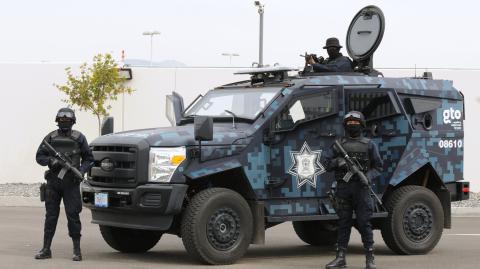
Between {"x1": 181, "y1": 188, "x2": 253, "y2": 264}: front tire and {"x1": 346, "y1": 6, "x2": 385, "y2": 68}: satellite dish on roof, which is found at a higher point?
{"x1": 346, "y1": 6, "x2": 385, "y2": 68}: satellite dish on roof

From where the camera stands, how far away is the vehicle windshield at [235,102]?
11703 millimetres

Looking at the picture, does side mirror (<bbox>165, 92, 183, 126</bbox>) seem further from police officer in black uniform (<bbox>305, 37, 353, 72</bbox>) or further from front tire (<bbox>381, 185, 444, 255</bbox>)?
front tire (<bbox>381, 185, 444, 255</bbox>)

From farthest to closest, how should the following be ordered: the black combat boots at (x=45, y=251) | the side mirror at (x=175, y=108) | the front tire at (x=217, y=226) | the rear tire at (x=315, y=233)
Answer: the rear tire at (x=315, y=233) → the side mirror at (x=175, y=108) → the black combat boots at (x=45, y=251) → the front tire at (x=217, y=226)

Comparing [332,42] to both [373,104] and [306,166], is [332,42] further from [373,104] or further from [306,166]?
[306,166]

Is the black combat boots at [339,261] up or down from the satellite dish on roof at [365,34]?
down

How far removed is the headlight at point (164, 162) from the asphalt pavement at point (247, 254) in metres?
1.00

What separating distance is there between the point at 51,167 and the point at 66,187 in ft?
0.95

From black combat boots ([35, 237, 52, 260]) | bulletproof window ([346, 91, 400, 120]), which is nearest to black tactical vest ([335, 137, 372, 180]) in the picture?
bulletproof window ([346, 91, 400, 120])

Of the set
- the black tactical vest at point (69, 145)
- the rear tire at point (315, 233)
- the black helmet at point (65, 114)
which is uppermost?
the black helmet at point (65, 114)

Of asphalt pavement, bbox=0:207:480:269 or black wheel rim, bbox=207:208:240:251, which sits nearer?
black wheel rim, bbox=207:208:240:251

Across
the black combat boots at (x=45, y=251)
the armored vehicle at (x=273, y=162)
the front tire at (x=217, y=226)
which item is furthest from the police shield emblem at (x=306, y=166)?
the black combat boots at (x=45, y=251)

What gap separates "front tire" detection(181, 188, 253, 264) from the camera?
10.6 metres

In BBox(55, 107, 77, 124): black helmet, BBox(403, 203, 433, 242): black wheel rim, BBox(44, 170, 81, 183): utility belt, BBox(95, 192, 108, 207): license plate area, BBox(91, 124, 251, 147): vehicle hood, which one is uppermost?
BBox(55, 107, 77, 124): black helmet

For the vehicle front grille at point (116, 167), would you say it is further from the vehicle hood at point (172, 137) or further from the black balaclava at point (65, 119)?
the black balaclava at point (65, 119)
